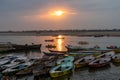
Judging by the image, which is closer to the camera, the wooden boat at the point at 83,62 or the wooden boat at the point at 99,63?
the wooden boat at the point at 99,63

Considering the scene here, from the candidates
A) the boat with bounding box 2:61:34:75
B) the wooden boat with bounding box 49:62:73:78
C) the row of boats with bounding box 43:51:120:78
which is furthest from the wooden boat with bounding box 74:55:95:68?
the boat with bounding box 2:61:34:75

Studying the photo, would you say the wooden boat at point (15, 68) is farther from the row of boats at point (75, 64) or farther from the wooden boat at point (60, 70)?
the wooden boat at point (60, 70)

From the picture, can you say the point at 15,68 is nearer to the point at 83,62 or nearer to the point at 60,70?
A: the point at 60,70

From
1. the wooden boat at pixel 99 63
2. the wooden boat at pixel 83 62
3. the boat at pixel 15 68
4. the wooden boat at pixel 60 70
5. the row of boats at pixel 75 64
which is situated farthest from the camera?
the wooden boat at pixel 83 62

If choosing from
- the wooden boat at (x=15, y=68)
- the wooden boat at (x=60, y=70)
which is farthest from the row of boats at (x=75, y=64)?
the wooden boat at (x=15, y=68)

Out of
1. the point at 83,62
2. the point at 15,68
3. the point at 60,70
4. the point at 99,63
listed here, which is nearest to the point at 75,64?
the point at 83,62

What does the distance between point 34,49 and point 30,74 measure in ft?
135

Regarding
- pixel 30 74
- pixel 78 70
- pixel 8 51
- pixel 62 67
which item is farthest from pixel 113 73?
pixel 8 51

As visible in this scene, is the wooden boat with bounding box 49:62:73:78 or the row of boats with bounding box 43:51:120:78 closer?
the wooden boat with bounding box 49:62:73:78

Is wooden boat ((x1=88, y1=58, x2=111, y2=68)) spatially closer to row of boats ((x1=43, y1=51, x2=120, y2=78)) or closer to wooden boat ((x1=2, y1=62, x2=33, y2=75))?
row of boats ((x1=43, y1=51, x2=120, y2=78))

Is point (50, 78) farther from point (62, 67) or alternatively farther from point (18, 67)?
point (18, 67)

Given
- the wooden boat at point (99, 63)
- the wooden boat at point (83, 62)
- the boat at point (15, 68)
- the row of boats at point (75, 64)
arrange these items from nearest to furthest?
the row of boats at point (75, 64)
the boat at point (15, 68)
the wooden boat at point (99, 63)
the wooden boat at point (83, 62)

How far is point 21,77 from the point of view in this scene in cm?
3431

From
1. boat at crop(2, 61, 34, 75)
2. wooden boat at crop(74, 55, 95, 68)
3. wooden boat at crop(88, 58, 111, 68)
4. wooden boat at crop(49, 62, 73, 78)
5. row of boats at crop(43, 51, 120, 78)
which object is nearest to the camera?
wooden boat at crop(49, 62, 73, 78)
